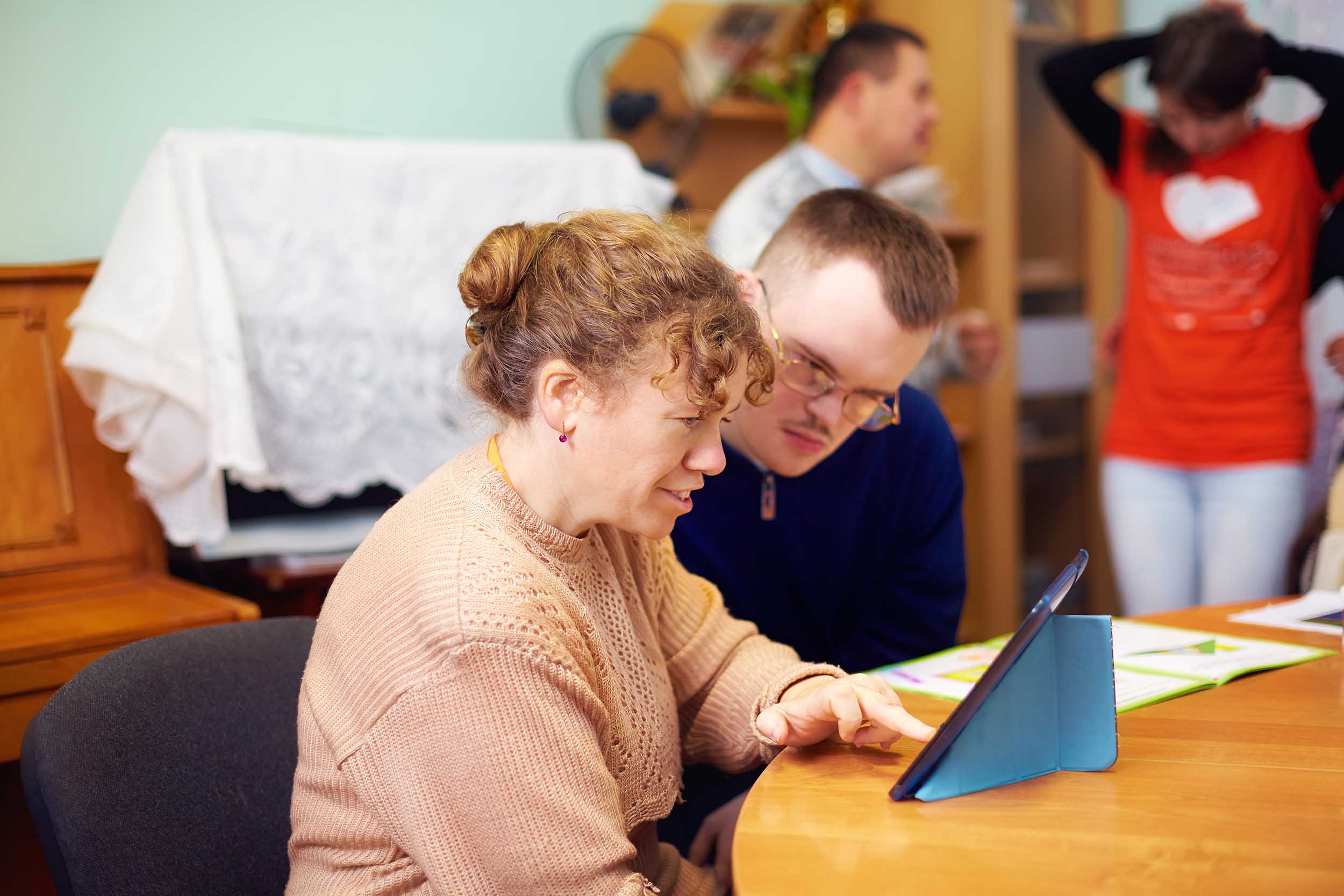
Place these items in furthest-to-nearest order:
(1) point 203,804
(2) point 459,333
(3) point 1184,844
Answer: (2) point 459,333
(1) point 203,804
(3) point 1184,844

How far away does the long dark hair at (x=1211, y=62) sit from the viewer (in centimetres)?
214

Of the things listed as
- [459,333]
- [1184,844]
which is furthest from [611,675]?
[459,333]

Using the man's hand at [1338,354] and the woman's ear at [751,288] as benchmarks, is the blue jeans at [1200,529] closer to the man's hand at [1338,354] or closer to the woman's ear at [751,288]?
the man's hand at [1338,354]

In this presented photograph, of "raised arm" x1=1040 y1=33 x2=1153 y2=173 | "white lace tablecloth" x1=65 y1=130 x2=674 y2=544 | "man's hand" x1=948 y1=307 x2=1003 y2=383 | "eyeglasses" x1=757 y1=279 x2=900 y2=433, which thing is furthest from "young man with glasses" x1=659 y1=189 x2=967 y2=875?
"raised arm" x1=1040 y1=33 x2=1153 y2=173

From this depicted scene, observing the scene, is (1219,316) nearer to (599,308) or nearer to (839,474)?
(839,474)

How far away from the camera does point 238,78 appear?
2371 millimetres

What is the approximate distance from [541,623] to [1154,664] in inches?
27.7

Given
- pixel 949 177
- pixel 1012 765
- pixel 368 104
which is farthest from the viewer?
pixel 949 177

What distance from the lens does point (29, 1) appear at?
2.10 m

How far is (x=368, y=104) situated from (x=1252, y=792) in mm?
2320

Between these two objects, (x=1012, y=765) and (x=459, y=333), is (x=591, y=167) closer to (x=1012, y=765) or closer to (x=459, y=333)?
Answer: (x=459, y=333)

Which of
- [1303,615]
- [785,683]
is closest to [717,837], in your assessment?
[785,683]

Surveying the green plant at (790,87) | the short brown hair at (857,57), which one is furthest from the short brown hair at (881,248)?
the green plant at (790,87)

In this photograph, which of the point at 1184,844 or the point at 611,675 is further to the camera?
the point at 611,675
